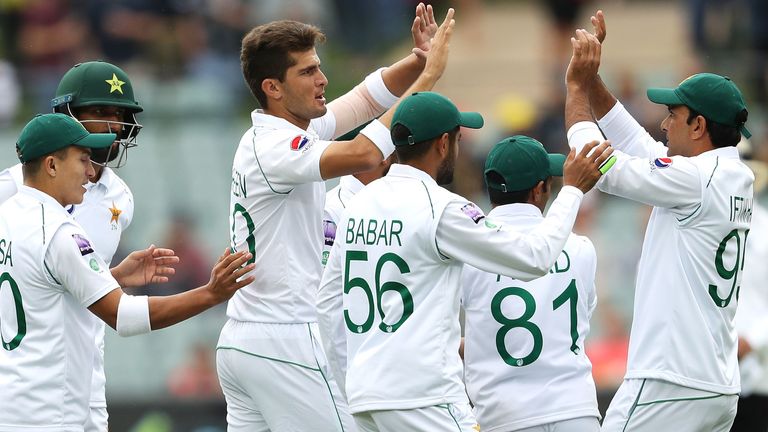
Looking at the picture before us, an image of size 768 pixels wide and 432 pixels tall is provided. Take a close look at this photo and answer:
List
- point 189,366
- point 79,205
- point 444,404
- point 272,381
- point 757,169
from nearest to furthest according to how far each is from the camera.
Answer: point 444,404
point 272,381
point 79,205
point 757,169
point 189,366

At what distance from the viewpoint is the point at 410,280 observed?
6.25 m

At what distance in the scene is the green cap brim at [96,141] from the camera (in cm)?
667

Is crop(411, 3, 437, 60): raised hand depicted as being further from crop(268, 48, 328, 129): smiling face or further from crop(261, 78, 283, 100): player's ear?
crop(261, 78, 283, 100): player's ear

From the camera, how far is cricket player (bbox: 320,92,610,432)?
6219 mm

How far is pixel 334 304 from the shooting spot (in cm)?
679

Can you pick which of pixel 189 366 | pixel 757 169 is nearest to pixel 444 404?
pixel 757 169

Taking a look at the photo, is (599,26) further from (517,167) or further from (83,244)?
(83,244)

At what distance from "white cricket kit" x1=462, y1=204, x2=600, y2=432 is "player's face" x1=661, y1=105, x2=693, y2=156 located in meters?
0.78

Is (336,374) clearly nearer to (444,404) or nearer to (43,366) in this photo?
(444,404)

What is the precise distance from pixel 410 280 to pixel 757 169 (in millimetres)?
4525

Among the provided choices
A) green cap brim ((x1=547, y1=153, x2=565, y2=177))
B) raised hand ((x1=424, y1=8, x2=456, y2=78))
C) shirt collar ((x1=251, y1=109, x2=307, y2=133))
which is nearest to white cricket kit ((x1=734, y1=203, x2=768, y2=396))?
green cap brim ((x1=547, y1=153, x2=565, y2=177))

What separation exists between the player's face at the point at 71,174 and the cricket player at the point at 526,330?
1.93m

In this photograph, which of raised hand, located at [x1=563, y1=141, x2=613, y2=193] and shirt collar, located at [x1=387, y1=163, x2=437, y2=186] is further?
raised hand, located at [x1=563, y1=141, x2=613, y2=193]

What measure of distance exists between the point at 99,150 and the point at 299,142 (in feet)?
3.94
